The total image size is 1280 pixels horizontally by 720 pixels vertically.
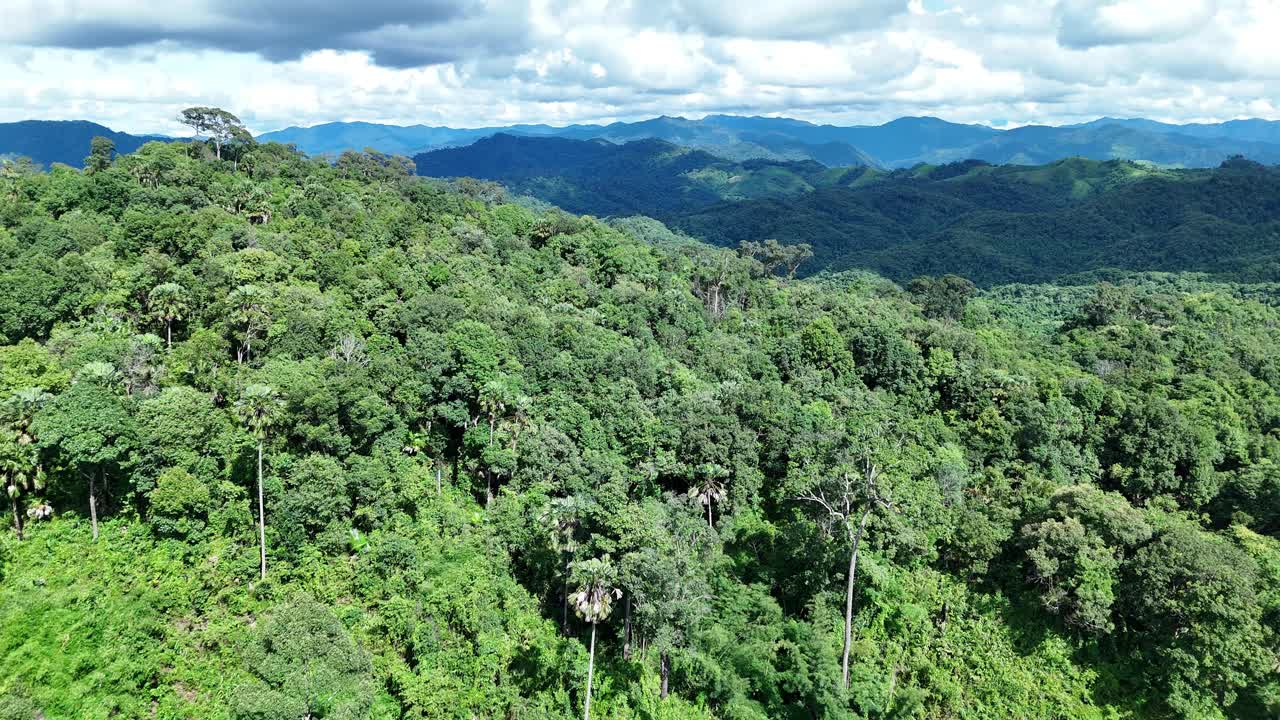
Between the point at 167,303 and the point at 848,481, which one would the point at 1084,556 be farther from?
the point at 167,303

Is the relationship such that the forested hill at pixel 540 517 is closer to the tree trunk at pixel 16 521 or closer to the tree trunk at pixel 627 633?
the tree trunk at pixel 627 633

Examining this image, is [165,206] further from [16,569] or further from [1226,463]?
[1226,463]

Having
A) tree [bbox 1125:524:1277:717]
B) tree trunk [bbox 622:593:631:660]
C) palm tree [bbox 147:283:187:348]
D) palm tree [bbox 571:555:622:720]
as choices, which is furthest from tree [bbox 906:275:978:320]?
palm tree [bbox 147:283:187:348]

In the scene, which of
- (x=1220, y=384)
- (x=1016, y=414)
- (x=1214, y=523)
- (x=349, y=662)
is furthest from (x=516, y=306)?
(x=1220, y=384)

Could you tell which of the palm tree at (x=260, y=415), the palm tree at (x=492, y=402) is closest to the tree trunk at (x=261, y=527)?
the palm tree at (x=260, y=415)

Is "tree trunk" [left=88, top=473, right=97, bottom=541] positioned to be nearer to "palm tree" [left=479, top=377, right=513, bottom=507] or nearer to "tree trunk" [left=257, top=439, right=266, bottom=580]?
"tree trunk" [left=257, top=439, right=266, bottom=580]

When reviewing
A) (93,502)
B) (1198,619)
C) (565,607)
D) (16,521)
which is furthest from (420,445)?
(1198,619)
